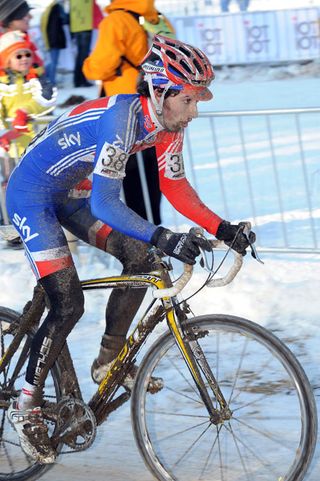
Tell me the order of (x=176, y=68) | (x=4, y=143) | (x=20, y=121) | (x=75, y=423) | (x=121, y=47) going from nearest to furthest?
(x=176, y=68) < (x=75, y=423) < (x=121, y=47) < (x=20, y=121) < (x=4, y=143)

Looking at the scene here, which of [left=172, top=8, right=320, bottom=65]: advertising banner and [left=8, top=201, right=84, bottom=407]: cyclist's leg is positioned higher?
[left=172, top=8, right=320, bottom=65]: advertising banner

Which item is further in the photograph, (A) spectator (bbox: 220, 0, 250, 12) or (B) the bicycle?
(A) spectator (bbox: 220, 0, 250, 12)

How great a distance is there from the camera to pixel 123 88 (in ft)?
25.6

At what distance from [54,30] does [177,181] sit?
507 inches

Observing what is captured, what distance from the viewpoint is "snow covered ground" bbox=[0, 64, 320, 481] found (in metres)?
4.86

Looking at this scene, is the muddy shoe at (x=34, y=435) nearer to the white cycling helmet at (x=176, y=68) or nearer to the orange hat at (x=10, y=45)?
the white cycling helmet at (x=176, y=68)

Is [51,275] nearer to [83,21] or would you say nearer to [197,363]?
[197,363]

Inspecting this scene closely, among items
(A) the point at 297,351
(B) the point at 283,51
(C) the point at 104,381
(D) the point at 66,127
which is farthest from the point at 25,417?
(B) the point at 283,51

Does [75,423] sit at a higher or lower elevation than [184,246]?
lower

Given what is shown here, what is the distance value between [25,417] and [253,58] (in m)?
14.0

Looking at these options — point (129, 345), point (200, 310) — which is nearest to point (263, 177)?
point (200, 310)

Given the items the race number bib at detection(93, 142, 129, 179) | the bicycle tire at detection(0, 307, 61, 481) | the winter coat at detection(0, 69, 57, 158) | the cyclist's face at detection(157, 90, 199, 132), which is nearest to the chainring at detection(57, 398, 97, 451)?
the bicycle tire at detection(0, 307, 61, 481)

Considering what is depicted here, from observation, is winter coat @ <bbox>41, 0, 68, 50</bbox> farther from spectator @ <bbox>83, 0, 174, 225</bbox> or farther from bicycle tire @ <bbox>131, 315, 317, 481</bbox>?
bicycle tire @ <bbox>131, 315, 317, 481</bbox>

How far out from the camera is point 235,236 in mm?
4195
